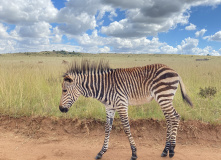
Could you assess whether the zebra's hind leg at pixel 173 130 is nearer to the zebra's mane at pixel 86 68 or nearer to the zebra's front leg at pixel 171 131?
the zebra's front leg at pixel 171 131

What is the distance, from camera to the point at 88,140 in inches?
207

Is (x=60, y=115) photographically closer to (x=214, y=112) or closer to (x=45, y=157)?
(x=45, y=157)

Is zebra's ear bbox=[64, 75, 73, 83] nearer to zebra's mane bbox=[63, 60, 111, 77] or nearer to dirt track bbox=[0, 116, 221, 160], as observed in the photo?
zebra's mane bbox=[63, 60, 111, 77]

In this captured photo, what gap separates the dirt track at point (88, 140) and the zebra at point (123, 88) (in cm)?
52

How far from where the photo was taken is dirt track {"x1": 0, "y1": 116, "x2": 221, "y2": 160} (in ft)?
14.7

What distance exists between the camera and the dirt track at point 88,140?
4484 mm

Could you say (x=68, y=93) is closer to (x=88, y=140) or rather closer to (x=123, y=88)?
(x=123, y=88)

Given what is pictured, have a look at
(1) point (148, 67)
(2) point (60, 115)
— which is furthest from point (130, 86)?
(2) point (60, 115)

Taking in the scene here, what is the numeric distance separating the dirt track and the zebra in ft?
1.70

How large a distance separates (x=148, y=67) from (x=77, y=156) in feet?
9.28

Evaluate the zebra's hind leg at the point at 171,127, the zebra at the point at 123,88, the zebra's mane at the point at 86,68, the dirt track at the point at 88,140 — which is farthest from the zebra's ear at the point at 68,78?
the zebra's hind leg at the point at 171,127

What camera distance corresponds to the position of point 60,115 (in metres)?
5.97

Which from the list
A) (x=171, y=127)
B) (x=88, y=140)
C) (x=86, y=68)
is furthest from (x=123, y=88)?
(x=88, y=140)

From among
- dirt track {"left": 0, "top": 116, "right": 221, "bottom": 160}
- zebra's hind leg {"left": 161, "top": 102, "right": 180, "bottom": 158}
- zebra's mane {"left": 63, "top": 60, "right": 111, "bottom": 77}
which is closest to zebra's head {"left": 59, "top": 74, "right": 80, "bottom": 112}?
zebra's mane {"left": 63, "top": 60, "right": 111, "bottom": 77}
